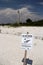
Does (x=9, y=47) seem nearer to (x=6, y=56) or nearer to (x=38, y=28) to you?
(x=6, y=56)

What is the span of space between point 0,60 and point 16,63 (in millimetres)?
643

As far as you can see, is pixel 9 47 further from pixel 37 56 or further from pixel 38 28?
pixel 38 28

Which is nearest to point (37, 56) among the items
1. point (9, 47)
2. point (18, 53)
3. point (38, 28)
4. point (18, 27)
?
point (18, 53)

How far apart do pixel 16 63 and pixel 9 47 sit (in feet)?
8.14

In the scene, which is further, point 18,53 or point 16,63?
point 18,53

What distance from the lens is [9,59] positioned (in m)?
9.62

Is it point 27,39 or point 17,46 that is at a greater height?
point 27,39

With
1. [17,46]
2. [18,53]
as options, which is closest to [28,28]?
[17,46]

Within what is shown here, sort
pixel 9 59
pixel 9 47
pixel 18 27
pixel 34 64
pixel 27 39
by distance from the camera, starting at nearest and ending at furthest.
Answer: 1. pixel 27 39
2. pixel 34 64
3. pixel 9 59
4. pixel 9 47
5. pixel 18 27

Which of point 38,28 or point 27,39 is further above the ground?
point 27,39

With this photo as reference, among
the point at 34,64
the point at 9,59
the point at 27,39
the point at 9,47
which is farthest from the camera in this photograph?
the point at 9,47

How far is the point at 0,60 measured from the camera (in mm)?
9539

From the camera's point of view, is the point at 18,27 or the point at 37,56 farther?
the point at 18,27

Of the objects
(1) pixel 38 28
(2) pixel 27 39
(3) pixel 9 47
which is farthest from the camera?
(1) pixel 38 28
